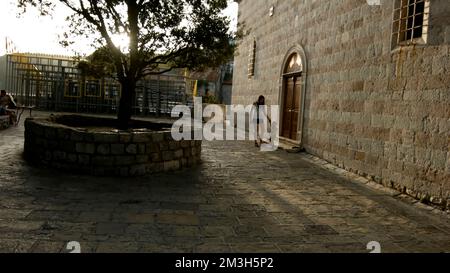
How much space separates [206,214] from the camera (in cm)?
463

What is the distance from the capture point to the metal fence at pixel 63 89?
17.8 m

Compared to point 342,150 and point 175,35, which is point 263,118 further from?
point 175,35

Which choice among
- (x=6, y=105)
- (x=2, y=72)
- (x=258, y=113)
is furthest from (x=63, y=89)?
(x=258, y=113)

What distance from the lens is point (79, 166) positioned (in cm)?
652

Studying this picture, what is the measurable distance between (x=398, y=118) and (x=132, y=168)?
447 centimetres

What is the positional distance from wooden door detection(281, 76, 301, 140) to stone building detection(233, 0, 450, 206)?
0.10 ft

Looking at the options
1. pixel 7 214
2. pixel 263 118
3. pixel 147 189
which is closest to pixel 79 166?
pixel 147 189

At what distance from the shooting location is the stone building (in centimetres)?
554

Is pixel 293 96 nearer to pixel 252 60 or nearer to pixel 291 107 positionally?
pixel 291 107

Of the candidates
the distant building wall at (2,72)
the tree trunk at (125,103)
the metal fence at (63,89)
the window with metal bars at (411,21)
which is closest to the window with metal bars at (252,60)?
the metal fence at (63,89)

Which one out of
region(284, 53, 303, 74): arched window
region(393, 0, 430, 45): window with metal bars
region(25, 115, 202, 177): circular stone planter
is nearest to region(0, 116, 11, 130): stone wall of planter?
region(25, 115, 202, 177): circular stone planter

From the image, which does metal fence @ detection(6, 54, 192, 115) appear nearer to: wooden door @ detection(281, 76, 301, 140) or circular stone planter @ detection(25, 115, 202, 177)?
wooden door @ detection(281, 76, 301, 140)

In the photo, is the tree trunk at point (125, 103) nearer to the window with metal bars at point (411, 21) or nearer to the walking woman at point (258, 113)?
the walking woman at point (258, 113)

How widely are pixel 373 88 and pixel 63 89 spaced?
48.4 ft
